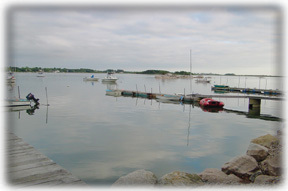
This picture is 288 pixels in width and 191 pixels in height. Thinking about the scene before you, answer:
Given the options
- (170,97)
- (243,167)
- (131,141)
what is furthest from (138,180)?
(170,97)

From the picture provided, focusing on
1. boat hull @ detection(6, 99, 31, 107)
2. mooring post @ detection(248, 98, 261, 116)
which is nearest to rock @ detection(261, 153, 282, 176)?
mooring post @ detection(248, 98, 261, 116)

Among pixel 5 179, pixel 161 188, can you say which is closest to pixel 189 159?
pixel 161 188

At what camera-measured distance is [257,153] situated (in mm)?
9359

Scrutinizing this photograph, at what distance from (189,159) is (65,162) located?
19.9ft

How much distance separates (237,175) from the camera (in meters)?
8.52

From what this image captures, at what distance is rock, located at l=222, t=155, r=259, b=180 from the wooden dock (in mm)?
5720

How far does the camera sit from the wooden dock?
5.47 meters

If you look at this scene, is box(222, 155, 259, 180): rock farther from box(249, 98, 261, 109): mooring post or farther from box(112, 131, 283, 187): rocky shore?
box(249, 98, 261, 109): mooring post

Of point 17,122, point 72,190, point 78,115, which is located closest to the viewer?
point 72,190

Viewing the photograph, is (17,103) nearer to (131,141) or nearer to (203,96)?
(131,141)

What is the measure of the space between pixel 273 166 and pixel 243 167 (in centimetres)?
105

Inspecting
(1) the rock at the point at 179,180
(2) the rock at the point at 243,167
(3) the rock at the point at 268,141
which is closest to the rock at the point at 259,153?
(2) the rock at the point at 243,167

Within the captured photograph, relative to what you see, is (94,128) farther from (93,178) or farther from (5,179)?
(5,179)

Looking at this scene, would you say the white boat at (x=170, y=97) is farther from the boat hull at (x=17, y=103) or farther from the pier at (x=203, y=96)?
the boat hull at (x=17, y=103)
